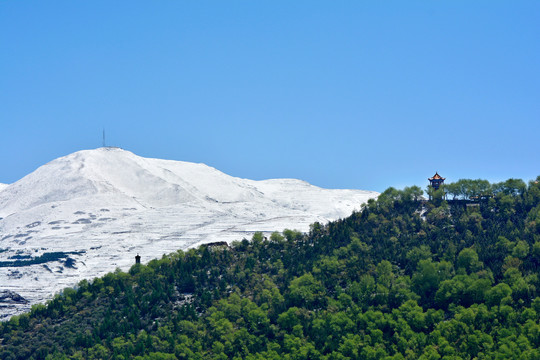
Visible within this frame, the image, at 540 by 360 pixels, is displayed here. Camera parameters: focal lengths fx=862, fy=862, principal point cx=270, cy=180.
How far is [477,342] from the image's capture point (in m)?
194

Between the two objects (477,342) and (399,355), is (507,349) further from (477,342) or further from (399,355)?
(399,355)

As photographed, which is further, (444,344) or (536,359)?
(444,344)

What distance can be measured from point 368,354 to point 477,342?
976 inches

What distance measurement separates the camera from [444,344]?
196500 mm

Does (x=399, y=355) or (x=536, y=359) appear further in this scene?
(x=399, y=355)

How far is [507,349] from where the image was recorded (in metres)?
187

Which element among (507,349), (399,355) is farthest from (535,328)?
(399,355)

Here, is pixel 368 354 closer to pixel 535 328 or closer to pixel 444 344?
pixel 444 344

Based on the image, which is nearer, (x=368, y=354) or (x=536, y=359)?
(x=536, y=359)

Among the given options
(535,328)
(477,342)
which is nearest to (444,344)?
(477,342)

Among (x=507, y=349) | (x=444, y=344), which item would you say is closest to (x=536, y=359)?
(x=507, y=349)

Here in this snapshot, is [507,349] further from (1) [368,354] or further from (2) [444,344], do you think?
(1) [368,354]

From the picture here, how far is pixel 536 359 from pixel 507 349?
22.2 feet

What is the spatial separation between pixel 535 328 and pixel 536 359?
1192 centimetres
